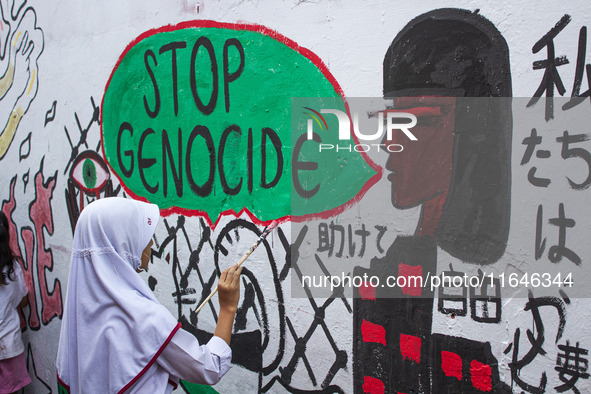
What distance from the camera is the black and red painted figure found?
208 centimetres

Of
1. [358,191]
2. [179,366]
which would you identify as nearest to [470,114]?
[358,191]

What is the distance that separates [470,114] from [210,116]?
65.4 inches

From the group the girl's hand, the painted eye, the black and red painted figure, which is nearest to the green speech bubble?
the painted eye

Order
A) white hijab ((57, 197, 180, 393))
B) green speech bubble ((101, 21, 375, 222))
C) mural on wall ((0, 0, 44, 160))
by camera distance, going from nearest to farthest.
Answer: white hijab ((57, 197, 180, 393))
green speech bubble ((101, 21, 375, 222))
mural on wall ((0, 0, 44, 160))

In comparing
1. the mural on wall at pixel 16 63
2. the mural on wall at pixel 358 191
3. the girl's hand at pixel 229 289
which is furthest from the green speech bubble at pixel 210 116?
the mural on wall at pixel 16 63

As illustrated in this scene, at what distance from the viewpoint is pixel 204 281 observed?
3199 mm

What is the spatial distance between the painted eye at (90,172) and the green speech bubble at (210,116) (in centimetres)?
14

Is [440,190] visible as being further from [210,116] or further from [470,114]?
[210,116]

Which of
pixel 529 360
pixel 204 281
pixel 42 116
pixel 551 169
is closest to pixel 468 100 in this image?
pixel 551 169

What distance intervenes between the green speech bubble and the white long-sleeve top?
1.04 m

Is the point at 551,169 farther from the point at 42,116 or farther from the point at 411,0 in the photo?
the point at 42,116

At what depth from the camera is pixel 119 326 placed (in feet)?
5.93

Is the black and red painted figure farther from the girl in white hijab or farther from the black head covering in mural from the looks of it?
the girl in white hijab

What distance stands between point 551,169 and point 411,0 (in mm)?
1015
